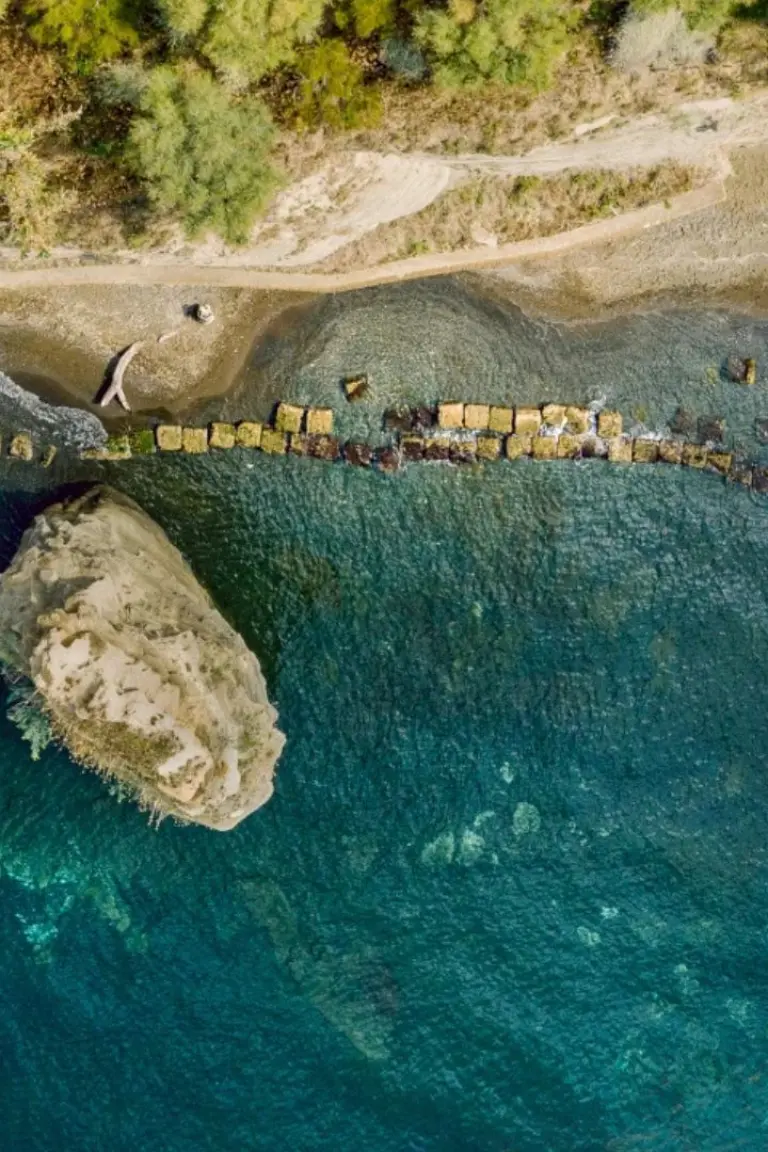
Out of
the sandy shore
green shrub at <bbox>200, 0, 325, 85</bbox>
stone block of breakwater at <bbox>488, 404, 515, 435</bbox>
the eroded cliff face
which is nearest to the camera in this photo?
green shrub at <bbox>200, 0, 325, 85</bbox>

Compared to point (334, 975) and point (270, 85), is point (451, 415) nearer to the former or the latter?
point (270, 85)

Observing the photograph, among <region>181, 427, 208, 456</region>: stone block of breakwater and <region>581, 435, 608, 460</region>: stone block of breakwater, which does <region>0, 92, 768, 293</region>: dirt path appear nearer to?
<region>181, 427, 208, 456</region>: stone block of breakwater

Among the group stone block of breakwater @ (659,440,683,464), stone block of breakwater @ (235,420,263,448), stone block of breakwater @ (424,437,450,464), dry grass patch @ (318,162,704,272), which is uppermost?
dry grass patch @ (318,162,704,272)

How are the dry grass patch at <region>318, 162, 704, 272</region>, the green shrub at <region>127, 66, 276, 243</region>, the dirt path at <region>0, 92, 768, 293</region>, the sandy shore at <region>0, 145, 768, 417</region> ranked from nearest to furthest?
1. the green shrub at <region>127, 66, 276, 243</region>
2. the dirt path at <region>0, 92, 768, 293</region>
3. the dry grass patch at <region>318, 162, 704, 272</region>
4. the sandy shore at <region>0, 145, 768, 417</region>

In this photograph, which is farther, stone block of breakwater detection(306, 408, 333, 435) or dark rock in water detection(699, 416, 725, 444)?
dark rock in water detection(699, 416, 725, 444)

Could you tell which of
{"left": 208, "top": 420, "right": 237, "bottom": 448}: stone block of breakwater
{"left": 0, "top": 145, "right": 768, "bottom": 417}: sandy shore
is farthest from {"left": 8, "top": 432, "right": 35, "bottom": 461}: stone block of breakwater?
{"left": 208, "top": 420, "right": 237, "bottom": 448}: stone block of breakwater

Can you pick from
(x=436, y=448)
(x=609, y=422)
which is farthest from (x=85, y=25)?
(x=609, y=422)
